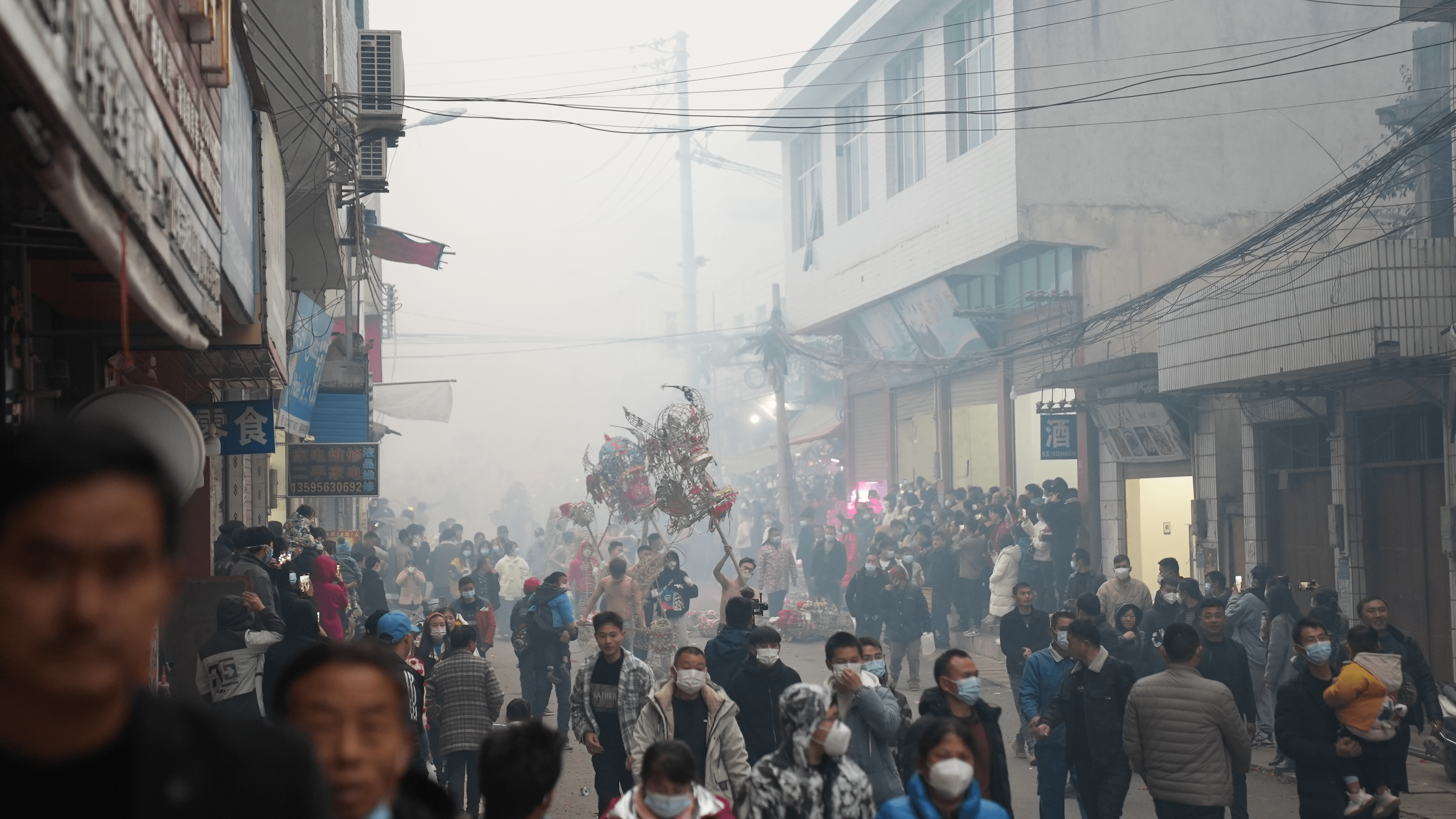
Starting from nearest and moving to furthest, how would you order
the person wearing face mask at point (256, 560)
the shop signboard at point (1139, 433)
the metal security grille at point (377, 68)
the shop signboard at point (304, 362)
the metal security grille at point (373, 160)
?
the person wearing face mask at point (256, 560) < the shop signboard at point (304, 362) < the metal security grille at point (377, 68) < the metal security grille at point (373, 160) < the shop signboard at point (1139, 433)

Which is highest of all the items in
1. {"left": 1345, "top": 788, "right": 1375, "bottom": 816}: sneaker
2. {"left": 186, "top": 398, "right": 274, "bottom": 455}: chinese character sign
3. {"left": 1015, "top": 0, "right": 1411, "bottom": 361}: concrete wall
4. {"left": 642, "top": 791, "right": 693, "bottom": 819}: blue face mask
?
{"left": 1015, "top": 0, "right": 1411, "bottom": 361}: concrete wall

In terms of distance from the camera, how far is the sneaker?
7.51 m

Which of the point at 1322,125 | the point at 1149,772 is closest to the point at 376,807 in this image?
the point at 1149,772

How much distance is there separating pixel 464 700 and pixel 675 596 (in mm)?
7131

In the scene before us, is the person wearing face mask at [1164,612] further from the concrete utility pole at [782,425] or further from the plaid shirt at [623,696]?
the concrete utility pole at [782,425]

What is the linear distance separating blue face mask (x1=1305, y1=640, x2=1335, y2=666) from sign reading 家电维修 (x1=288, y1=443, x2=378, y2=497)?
14.5 m

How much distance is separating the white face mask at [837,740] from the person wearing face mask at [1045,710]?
10.6 ft

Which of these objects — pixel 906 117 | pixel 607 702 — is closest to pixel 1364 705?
pixel 607 702

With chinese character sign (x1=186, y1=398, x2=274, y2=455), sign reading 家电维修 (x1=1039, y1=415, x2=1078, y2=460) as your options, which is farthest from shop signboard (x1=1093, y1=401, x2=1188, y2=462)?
chinese character sign (x1=186, y1=398, x2=274, y2=455)

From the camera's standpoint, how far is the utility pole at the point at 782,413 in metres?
34.8

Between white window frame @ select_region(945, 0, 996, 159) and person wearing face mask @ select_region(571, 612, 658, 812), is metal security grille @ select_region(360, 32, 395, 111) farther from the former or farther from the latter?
white window frame @ select_region(945, 0, 996, 159)

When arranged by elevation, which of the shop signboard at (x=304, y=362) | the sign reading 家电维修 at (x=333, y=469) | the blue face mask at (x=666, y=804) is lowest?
the blue face mask at (x=666, y=804)

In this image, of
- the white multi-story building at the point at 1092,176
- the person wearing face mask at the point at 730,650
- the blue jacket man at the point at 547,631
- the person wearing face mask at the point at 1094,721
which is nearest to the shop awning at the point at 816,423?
the white multi-story building at the point at 1092,176

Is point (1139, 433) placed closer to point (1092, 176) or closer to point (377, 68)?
point (1092, 176)
